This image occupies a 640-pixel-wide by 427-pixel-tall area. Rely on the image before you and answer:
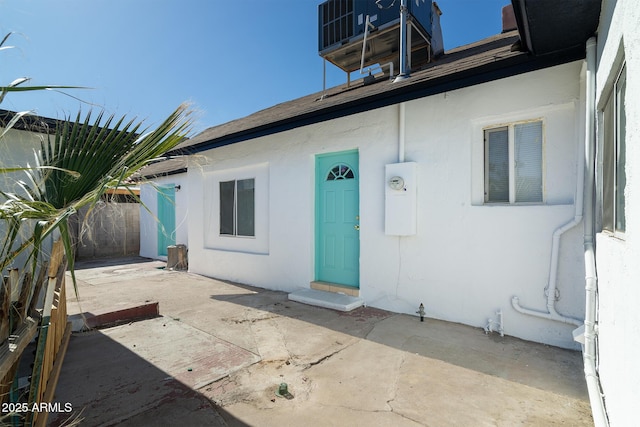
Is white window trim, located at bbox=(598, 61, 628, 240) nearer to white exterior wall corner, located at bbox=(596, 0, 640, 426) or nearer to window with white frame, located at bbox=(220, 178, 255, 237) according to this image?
white exterior wall corner, located at bbox=(596, 0, 640, 426)

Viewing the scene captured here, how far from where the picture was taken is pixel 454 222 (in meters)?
4.48

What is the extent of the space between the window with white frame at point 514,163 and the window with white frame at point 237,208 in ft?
16.8

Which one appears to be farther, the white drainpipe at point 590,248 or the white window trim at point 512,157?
the white window trim at point 512,157

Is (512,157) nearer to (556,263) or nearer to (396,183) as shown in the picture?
(556,263)

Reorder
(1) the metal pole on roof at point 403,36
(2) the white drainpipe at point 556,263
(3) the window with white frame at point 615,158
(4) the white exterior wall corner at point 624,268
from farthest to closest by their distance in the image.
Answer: (1) the metal pole on roof at point 403,36 → (2) the white drainpipe at point 556,263 → (3) the window with white frame at point 615,158 → (4) the white exterior wall corner at point 624,268

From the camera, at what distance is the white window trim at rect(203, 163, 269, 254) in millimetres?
7242

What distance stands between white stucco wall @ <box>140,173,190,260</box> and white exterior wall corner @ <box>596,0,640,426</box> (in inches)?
371

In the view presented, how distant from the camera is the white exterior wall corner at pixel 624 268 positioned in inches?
56.7

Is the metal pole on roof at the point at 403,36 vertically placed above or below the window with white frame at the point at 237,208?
above

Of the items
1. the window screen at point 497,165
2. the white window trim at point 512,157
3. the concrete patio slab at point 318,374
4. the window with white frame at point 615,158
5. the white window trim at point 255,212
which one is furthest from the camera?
the white window trim at point 255,212

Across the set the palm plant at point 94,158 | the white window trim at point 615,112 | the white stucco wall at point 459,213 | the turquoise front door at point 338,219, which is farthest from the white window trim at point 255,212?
the white window trim at point 615,112

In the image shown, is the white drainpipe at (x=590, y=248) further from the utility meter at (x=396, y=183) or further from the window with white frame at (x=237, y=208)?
the window with white frame at (x=237, y=208)

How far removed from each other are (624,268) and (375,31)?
612cm

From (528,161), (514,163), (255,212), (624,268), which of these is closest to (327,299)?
(255,212)
